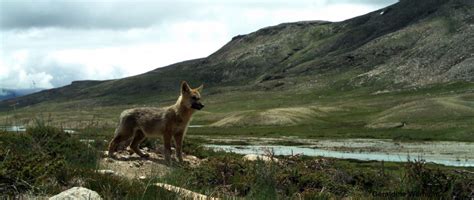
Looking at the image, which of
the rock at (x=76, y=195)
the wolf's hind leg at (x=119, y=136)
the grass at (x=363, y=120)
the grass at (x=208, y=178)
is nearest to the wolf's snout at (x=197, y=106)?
the grass at (x=208, y=178)

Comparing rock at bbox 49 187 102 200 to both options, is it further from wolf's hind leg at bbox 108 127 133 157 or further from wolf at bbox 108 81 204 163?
wolf's hind leg at bbox 108 127 133 157

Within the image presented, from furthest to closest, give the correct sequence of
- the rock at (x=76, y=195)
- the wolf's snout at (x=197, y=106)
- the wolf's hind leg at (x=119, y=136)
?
the wolf's hind leg at (x=119, y=136) < the wolf's snout at (x=197, y=106) < the rock at (x=76, y=195)

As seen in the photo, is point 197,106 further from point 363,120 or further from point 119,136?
point 363,120

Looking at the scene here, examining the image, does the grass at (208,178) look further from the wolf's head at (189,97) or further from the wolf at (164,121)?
the wolf's head at (189,97)

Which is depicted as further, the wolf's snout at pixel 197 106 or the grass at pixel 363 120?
the grass at pixel 363 120

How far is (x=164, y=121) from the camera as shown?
53.8ft

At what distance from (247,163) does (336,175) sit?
237cm

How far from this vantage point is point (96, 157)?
10516mm

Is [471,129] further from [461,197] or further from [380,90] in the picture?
[380,90]

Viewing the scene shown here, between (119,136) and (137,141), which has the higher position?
(119,136)

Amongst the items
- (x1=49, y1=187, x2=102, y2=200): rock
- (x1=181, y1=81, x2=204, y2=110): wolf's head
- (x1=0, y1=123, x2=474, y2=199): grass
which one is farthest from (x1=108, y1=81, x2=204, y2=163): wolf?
(x1=49, y1=187, x2=102, y2=200): rock

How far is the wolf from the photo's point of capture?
16344 mm

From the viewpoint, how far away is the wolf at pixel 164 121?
16.3 meters

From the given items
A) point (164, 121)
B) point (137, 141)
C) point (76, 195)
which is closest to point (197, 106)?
point (164, 121)
